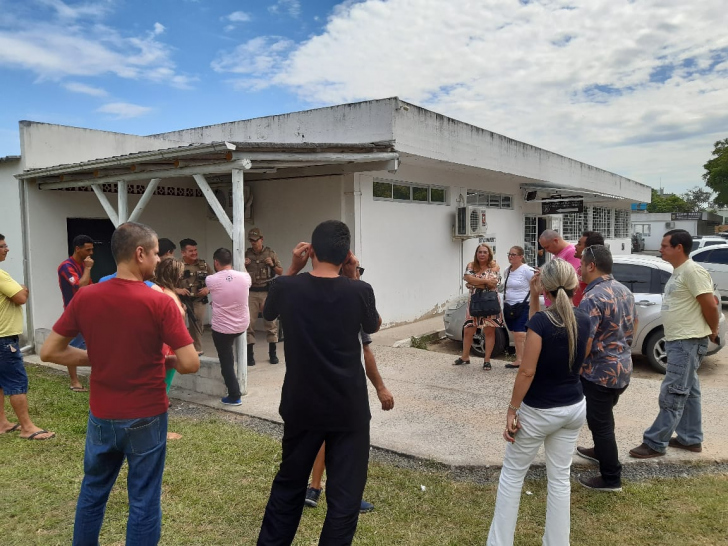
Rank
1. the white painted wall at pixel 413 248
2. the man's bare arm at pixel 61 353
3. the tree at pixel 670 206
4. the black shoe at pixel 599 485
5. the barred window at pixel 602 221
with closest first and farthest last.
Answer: the man's bare arm at pixel 61 353 < the black shoe at pixel 599 485 < the white painted wall at pixel 413 248 < the barred window at pixel 602 221 < the tree at pixel 670 206

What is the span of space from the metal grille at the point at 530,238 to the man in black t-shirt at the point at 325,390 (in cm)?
1323

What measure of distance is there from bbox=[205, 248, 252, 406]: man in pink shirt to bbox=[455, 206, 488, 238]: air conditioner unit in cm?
669

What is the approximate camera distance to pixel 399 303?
403 inches

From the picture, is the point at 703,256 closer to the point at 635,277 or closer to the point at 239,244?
the point at 635,277

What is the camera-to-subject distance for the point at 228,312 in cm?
568

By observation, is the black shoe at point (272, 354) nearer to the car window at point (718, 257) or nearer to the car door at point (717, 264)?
the car door at point (717, 264)

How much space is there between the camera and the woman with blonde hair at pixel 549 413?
2.93 m

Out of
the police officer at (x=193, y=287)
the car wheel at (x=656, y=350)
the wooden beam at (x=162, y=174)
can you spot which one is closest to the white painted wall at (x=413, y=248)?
the police officer at (x=193, y=287)

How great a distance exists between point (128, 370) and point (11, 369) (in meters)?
2.98

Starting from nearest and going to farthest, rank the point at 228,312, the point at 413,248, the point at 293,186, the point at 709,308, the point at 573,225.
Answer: the point at 709,308 → the point at 228,312 → the point at 293,186 → the point at 413,248 → the point at 573,225

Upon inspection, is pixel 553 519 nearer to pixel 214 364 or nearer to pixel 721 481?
pixel 721 481

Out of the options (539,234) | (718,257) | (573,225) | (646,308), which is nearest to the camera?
(646,308)

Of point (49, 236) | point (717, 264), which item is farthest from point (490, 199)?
point (49, 236)

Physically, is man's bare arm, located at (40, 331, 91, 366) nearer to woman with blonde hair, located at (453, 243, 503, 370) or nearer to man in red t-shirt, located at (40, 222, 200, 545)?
man in red t-shirt, located at (40, 222, 200, 545)
